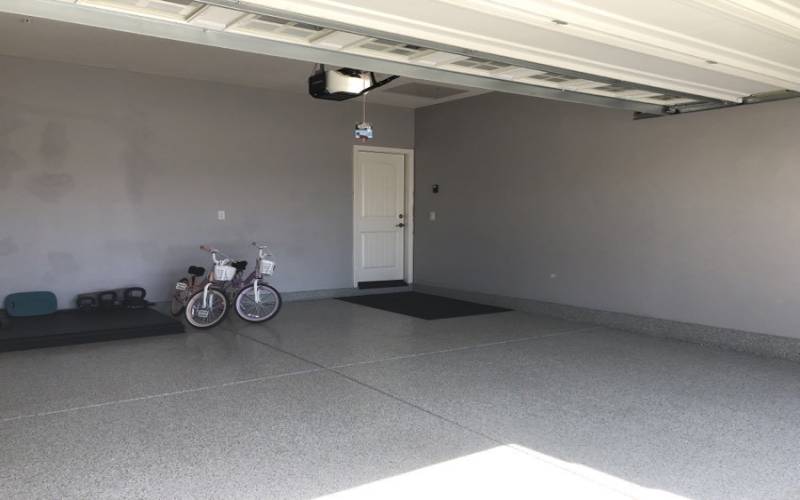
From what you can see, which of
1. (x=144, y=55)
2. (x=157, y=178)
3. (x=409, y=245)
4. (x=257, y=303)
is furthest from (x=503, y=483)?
(x=409, y=245)

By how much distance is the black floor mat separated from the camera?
7562mm

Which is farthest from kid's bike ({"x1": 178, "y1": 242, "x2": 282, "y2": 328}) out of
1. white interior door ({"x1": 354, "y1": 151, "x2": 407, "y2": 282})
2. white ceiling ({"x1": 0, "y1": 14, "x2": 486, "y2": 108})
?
white interior door ({"x1": 354, "y1": 151, "x2": 407, "y2": 282})

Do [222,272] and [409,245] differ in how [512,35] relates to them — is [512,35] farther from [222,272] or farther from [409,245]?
[409,245]

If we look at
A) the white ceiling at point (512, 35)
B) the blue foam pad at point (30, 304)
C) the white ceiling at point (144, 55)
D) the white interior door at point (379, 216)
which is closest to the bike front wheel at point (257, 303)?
the blue foam pad at point (30, 304)

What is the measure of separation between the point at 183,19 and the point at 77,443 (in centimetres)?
238

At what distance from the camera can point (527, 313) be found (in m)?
7.59

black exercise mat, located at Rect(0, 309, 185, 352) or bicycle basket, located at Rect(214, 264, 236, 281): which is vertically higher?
bicycle basket, located at Rect(214, 264, 236, 281)

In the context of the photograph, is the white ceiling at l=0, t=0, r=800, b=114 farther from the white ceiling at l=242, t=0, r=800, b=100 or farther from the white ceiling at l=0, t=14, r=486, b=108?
the white ceiling at l=0, t=14, r=486, b=108

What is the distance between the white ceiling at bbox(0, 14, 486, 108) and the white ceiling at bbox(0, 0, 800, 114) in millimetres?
2668

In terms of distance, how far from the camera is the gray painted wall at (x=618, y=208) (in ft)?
18.0

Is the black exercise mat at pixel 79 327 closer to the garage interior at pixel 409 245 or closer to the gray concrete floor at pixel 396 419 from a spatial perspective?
the garage interior at pixel 409 245

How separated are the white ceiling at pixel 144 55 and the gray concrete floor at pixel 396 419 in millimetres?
2859

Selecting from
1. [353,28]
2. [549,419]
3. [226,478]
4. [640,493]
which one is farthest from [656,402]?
[353,28]

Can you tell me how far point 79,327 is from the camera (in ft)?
19.3
